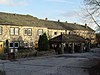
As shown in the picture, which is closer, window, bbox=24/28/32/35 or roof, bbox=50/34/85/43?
window, bbox=24/28/32/35

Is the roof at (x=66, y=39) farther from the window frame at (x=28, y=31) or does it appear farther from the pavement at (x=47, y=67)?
the pavement at (x=47, y=67)

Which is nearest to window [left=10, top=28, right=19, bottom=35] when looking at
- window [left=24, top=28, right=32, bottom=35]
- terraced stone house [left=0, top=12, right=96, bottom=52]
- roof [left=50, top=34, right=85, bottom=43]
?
terraced stone house [left=0, top=12, right=96, bottom=52]

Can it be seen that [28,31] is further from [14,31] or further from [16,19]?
[14,31]

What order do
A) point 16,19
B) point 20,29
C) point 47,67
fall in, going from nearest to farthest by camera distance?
1. point 47,67
2. point 20,29
3. point 16,19

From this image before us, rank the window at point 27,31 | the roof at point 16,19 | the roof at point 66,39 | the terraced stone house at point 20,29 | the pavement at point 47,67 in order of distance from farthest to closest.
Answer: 1. the roof at point 66,39
2. the window at point 27,31
3. the roof at point 16,19
4. the terraced stone house at point 20,29
5. the pavement at point 47,67

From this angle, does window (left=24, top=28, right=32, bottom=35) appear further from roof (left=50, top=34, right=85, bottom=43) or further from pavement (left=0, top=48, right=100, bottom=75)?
pavement (left=0, top=48, right=100, bottom=75)

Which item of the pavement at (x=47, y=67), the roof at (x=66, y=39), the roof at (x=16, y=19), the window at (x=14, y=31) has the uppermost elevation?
the roof at (x=16, y=19)

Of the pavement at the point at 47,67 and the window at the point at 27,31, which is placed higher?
the window at the point at 27,31

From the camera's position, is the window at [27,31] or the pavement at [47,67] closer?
the pavement at [47,67]

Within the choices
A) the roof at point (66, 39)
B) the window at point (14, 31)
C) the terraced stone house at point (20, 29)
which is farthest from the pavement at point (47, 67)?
the roof at point (66, 39)

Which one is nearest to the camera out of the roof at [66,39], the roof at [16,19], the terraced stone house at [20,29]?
the terraced stone house at [20,29]

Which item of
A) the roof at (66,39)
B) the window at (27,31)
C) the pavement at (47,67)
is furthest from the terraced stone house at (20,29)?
the pavement at (47,67)

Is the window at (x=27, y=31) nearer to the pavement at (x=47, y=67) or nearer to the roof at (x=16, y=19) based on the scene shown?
the roof at (x=16, y=19)

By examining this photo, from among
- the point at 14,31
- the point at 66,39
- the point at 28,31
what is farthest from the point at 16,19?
the point at 66,39
